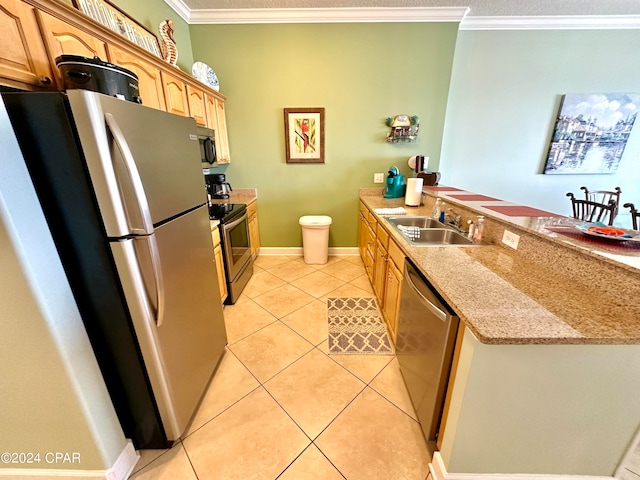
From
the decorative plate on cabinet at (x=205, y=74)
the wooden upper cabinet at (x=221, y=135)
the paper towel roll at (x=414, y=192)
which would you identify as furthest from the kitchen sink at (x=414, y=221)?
the decorative plate on cabinet at (x=205, y=74)

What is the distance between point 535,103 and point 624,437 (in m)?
3.78

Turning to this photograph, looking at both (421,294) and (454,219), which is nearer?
(421,294)

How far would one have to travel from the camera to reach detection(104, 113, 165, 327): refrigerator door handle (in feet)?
2.71

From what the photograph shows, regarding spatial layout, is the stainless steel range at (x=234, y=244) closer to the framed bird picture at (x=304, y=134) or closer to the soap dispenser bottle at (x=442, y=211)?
the framed bird picture at (x=304, y=134)

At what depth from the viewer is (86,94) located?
2.54ft

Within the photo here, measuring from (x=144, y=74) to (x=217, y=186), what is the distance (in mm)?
1448

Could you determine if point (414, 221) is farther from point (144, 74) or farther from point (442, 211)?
point (144, 74)

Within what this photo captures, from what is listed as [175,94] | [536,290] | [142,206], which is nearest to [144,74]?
[175,94]

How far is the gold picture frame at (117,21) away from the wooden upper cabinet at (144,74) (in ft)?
0.38

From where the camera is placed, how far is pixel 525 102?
10.5 ft

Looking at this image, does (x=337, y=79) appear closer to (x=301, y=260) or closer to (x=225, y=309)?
(x=301, y=260)

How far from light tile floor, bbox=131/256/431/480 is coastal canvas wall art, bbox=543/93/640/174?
379 cm

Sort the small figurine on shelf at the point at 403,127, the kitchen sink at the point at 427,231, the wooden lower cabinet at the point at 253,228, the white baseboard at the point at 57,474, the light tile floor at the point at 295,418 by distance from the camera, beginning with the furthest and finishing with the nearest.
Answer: the wooden lower cabinet at the point at 253,228 → the small figurine on shelf at the point at 403,127 → the kitchen sink at the point at 427,231 → the light tile floor at the point at 295,418 → the white baseboard at the point at 57,474

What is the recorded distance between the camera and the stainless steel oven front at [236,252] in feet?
7.27
